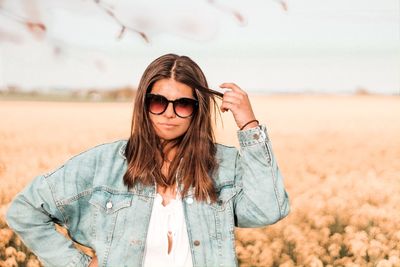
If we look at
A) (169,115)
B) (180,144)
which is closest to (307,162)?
(180,144)

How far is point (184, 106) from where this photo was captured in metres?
2.40

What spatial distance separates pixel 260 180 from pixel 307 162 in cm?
269

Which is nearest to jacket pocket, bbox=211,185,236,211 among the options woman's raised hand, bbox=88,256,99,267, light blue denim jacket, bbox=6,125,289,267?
light blue denim jacket, bbox=6,125,289,267

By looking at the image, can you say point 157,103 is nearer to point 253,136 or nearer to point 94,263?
point 253,136

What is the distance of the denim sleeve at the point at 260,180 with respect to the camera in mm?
2326

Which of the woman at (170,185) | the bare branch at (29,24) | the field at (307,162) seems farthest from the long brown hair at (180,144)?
the bare branch at (29,24)

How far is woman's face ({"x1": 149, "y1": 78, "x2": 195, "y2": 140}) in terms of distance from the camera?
7.84ft

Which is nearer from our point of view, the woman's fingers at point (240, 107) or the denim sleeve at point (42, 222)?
the woman's fingers at point (240, 107)

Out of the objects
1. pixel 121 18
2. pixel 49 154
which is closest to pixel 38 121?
pixel 49 154

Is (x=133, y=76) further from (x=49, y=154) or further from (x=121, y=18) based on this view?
(x=49, y=154)

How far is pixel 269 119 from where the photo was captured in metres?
5.26

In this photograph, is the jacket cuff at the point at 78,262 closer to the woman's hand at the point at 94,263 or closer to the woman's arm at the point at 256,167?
the woman's hand at the point at 94,263

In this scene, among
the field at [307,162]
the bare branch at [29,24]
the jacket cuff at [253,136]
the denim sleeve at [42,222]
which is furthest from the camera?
the bare branch at [29,24]

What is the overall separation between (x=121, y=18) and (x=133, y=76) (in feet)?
1.21
